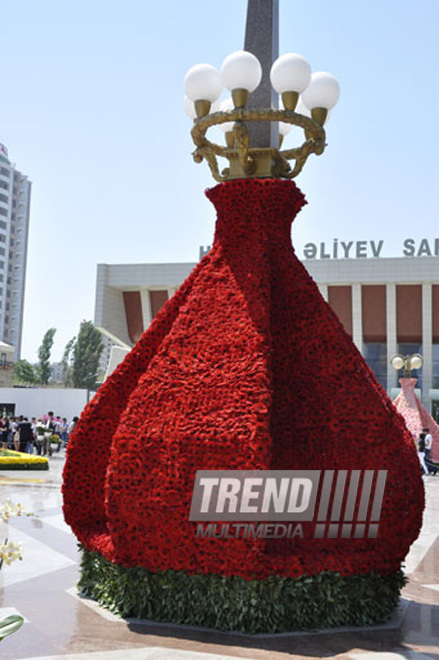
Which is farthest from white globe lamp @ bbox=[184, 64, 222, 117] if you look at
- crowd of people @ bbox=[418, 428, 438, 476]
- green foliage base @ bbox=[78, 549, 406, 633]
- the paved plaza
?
crowd of people @ bbox=[418, 428, 438, 476]

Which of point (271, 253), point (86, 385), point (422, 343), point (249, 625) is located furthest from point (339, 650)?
point (86, 385)

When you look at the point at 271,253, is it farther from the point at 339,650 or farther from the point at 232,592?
the point at 339,650

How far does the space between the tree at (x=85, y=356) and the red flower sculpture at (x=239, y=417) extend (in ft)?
168

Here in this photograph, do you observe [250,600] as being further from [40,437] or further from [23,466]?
[40,437]

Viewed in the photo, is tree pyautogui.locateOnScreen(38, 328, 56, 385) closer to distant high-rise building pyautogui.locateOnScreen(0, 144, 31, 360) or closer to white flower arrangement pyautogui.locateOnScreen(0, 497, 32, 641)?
distant high-rise building pyautogui.locateOnScreen(0, 144, 31, 360)

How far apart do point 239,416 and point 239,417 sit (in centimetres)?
1

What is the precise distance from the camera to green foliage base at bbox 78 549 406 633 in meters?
4.67

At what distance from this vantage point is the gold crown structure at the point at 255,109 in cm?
561

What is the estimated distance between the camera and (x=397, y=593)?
17.8ft

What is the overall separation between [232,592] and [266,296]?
239 centimetres

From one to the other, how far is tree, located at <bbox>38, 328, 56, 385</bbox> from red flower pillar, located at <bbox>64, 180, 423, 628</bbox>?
184 feet

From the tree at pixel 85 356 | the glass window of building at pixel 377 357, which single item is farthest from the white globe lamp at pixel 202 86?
the tree at pixel 85 356

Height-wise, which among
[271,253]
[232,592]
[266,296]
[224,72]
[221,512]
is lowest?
[232,592]

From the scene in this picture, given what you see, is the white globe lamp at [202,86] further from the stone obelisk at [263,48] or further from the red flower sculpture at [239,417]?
the red flower sculpture at [239,417]
